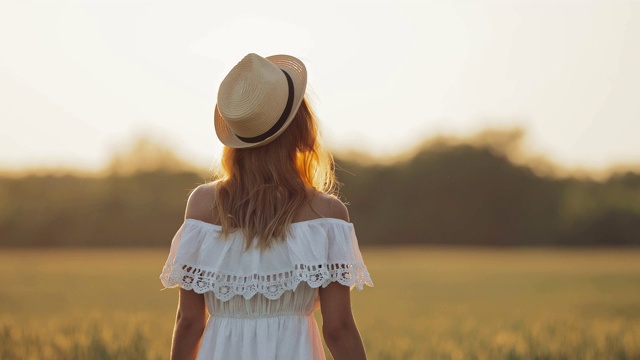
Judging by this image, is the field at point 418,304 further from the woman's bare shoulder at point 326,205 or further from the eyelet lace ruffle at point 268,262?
the woman's bare shoulder at point 326,205

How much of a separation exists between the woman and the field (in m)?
4.49

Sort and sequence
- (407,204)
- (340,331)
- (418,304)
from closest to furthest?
(340,331) < (418,304) < (407,204)

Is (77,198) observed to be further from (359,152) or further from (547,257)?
(547,257)

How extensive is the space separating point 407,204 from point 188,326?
25.6 m

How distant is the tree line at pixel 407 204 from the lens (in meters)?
27.4

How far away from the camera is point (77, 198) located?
28375mm

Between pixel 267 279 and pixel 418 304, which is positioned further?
pixel 418 304

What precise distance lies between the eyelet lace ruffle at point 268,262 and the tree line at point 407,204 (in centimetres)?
2255

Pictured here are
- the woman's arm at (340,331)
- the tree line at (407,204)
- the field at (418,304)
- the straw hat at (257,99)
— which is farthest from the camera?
the tree line at (407,204)

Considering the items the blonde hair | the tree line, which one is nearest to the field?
the tree line

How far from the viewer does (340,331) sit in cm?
337

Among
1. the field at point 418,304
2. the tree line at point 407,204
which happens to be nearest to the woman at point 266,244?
the field at point 418,304

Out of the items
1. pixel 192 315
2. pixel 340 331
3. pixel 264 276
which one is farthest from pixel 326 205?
pixel 192 315

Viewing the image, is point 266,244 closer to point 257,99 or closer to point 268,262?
point 268,262
